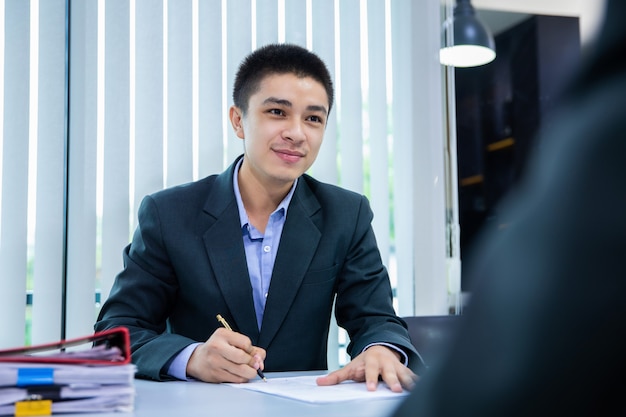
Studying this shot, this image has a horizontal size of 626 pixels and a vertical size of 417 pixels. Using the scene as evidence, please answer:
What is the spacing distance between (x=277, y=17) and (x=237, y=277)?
1.17m

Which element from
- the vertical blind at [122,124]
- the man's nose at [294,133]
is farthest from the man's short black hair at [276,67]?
the vertical blind at [122,124]

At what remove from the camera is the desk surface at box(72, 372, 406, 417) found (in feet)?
3.21

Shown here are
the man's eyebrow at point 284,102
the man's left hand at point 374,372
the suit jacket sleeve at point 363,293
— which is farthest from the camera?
the man's eyebrow at point 284,102

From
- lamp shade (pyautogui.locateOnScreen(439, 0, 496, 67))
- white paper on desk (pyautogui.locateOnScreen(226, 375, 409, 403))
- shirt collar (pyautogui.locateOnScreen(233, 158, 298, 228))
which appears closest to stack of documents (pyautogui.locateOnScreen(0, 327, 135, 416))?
white paper on desk (pyautogui.locateOnScreen(226, 375, 409, 403))

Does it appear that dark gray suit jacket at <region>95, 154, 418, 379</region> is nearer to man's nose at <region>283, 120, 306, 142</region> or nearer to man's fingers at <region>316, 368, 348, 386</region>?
man's nose at <region>283, 120, 306, 142</region>

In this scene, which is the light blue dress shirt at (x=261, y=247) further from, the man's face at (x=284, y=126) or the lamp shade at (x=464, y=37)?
the lamp shade at (x=464, y=37)

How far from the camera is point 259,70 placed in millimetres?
2152

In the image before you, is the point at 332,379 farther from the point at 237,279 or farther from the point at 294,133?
the point at 294,133

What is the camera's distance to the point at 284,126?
2.05 metres

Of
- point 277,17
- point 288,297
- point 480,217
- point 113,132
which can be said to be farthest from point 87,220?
point 480,217

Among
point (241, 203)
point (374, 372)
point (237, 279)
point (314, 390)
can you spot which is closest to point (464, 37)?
point (241, 203)

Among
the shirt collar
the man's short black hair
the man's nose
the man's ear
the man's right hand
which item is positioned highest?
the man's short black hair

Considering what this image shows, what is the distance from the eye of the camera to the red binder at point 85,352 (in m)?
0.97

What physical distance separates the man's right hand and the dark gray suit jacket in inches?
18.7
